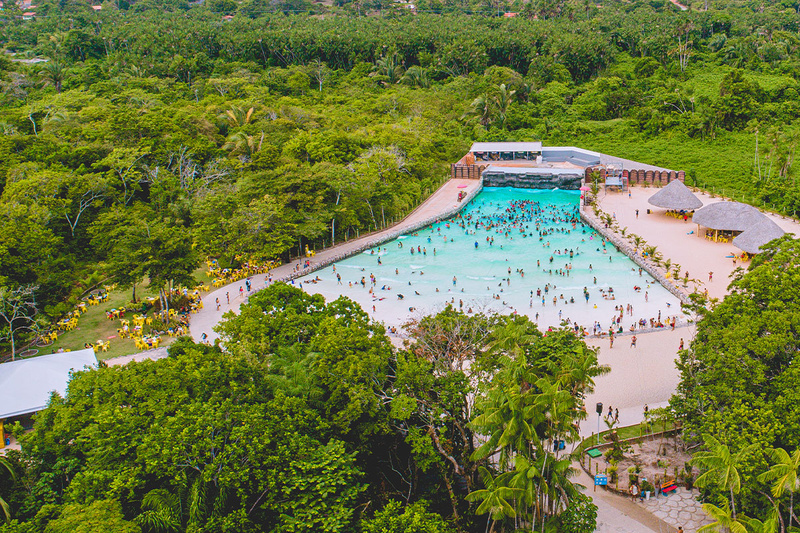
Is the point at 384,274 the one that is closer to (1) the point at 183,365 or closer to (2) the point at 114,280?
(2) the point at 114,280

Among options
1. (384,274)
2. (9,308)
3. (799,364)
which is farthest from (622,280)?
(9,308)

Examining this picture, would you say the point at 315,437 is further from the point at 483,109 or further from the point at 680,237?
the point at 483,109

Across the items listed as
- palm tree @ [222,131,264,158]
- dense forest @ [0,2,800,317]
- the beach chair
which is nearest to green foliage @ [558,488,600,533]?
the beach chair

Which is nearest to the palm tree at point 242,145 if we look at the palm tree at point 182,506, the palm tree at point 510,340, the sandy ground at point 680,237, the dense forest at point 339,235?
the dense forest at point 339,235

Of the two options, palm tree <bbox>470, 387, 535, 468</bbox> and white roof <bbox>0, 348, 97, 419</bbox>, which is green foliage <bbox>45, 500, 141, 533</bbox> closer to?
palm tree <bbox>470, 387, 535, 468</bbox>

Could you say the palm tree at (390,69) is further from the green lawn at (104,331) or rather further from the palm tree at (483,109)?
the green lawn at (104,331)
